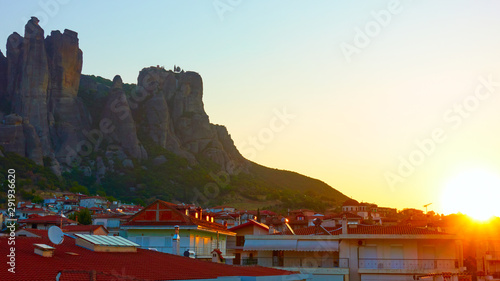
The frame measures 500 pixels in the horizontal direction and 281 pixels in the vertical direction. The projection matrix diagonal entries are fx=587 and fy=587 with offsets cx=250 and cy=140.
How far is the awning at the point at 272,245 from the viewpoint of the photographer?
35.4 meters

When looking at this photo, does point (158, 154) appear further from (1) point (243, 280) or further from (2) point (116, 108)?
(1) point (243, 280)

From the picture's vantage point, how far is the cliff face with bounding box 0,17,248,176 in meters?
156

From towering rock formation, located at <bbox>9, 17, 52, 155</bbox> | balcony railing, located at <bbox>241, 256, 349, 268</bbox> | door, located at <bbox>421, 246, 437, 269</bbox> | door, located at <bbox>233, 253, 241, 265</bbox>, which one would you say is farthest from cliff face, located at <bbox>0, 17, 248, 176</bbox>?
door, located at <bbox>421, 246, 437, 269</bbox>

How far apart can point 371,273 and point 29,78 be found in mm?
143927

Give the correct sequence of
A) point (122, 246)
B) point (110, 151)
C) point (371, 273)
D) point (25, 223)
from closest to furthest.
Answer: point (122, 246)
point (371, 273)
point (25, 223)
point (110, 151)

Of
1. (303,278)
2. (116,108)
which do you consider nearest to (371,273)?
(303,278)

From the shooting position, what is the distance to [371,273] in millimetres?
34000

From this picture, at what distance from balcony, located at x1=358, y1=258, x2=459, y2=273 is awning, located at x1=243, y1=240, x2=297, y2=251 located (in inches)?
170

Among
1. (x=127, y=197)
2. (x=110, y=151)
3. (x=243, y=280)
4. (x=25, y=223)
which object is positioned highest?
(x=110, y=151)

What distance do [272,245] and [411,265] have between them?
8.20 m

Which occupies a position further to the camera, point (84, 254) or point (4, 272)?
point (84, 254)

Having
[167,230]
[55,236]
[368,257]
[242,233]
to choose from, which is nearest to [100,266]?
[55,236]

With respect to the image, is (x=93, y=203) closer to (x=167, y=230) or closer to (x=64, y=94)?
(x=64, y=94)

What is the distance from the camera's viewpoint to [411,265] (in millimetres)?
33656
